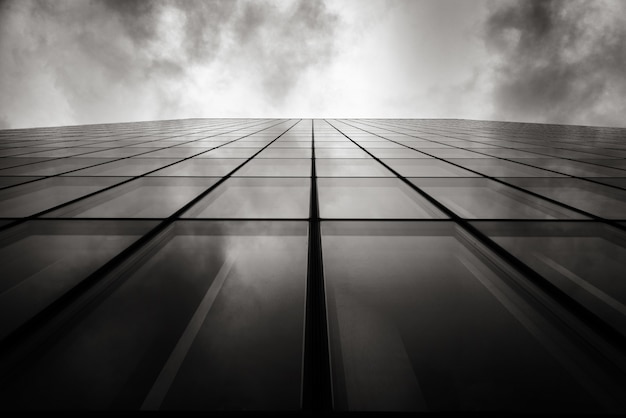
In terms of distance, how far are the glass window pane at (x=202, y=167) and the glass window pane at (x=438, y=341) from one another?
184 inches

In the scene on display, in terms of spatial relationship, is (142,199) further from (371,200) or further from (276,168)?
(371,200)

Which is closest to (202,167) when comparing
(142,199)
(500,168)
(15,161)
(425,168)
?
(142,199)

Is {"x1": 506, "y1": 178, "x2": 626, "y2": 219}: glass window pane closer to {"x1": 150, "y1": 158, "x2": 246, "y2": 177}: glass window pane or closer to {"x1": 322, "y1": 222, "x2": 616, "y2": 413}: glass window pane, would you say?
{"x1": 322, "y1": 222, "x2": 616, "y2": 413}: glass window pane

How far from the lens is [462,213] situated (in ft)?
14.2

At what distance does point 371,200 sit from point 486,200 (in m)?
2.08

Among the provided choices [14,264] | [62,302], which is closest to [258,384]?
[62,302]

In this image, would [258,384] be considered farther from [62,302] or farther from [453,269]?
[453,269]

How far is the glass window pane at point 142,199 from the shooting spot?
14.1 feet

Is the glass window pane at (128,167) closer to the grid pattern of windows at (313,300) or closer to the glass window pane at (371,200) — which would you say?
the grid pattern of windows at (313,300)

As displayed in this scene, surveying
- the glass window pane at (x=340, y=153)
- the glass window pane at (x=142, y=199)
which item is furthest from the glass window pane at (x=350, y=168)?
the glass window pane at (x=142, y=199)

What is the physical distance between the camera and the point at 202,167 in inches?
292

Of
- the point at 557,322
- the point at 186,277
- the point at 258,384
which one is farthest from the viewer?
the point at 186,277

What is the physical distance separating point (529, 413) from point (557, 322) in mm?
961

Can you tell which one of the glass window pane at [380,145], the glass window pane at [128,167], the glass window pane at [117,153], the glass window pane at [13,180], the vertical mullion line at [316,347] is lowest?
the vertical mullion line at [316,347]
